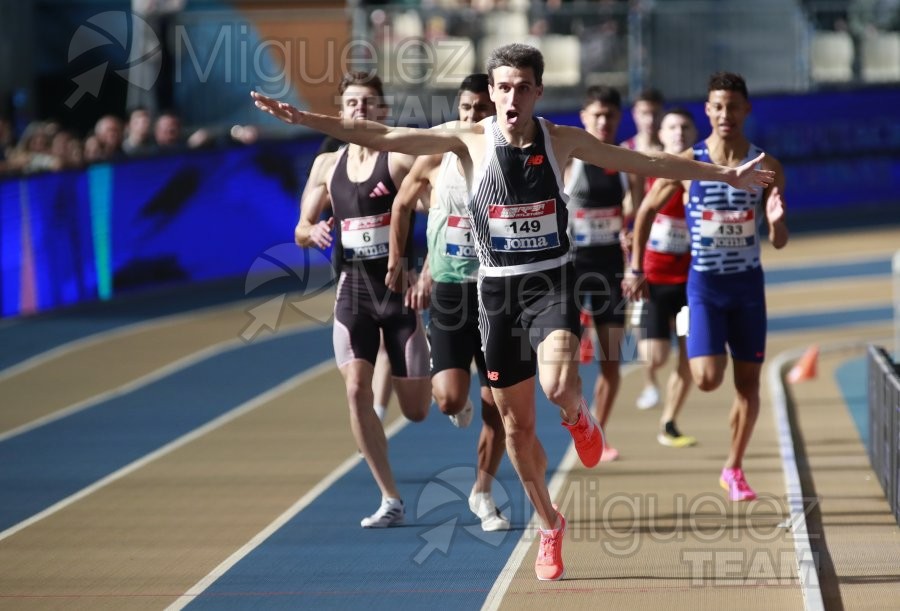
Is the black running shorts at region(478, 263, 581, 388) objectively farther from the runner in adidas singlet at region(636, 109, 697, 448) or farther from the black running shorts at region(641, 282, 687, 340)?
the black running shorts at region(641, 282, 687, 340)

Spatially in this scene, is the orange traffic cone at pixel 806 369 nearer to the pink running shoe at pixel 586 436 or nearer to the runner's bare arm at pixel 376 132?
the pink running shoe at pixel 586 436

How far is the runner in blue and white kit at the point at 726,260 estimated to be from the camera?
8.59 m

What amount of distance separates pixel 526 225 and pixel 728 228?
2191 mm

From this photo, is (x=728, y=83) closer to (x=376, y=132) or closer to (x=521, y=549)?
(x=376, y=132)

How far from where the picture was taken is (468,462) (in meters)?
10.1

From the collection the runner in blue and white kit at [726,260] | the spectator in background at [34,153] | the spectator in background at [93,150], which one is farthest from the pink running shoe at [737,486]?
the spectator in background at [93,150]

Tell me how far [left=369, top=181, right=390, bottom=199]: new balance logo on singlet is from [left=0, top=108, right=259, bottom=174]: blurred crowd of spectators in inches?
343

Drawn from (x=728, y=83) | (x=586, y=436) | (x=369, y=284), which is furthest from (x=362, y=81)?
(x=586, y=436)

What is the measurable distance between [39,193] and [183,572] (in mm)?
9752

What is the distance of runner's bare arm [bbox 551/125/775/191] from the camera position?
22.5 feet

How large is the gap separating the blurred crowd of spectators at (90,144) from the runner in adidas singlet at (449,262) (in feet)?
29.4

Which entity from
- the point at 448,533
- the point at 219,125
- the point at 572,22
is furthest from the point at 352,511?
the point at 572,22

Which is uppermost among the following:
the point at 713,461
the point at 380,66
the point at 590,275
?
the point at 380,66

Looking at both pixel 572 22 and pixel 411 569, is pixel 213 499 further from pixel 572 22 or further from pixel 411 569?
pixel 572 22
